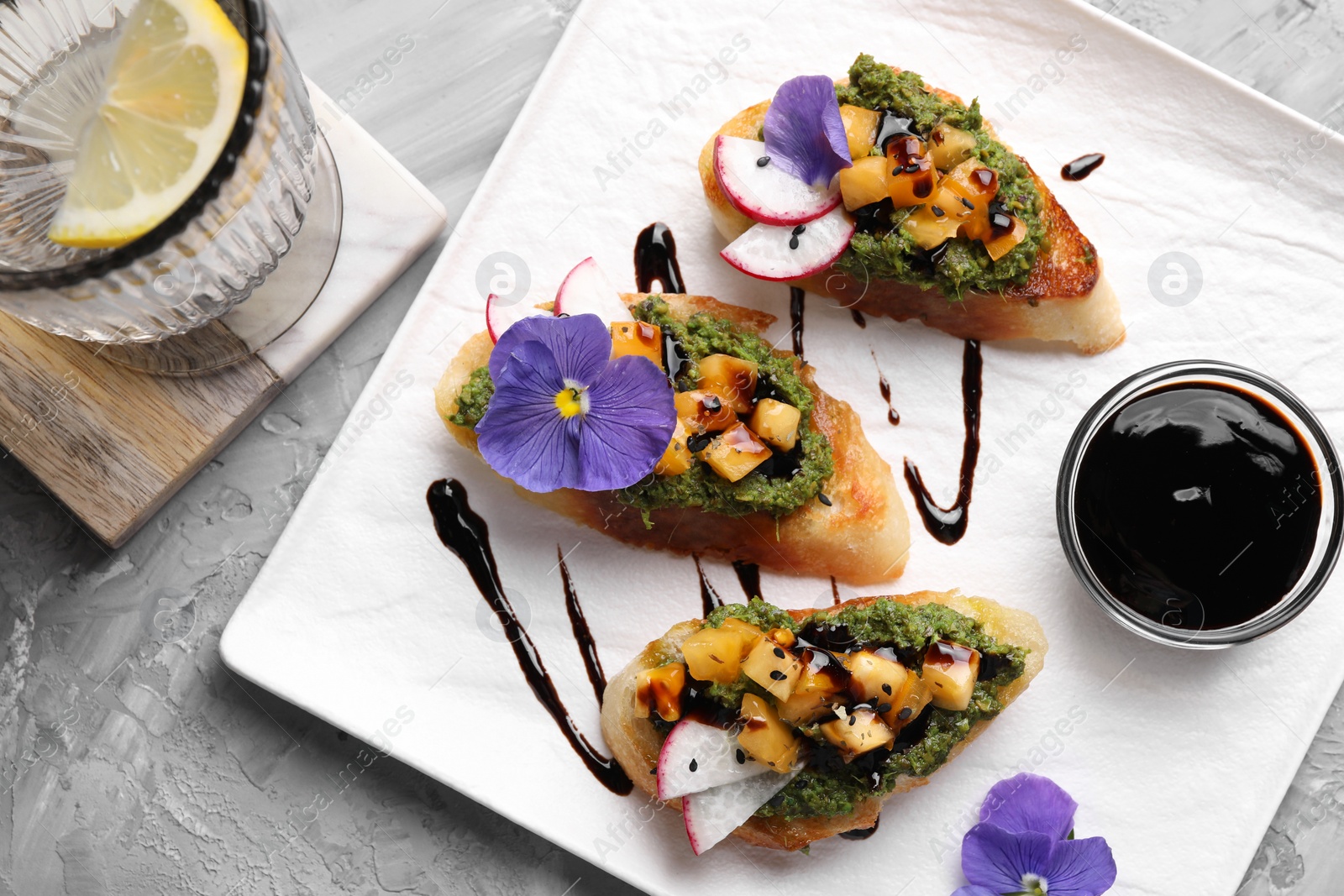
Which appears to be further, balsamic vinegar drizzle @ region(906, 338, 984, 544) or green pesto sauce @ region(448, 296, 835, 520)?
balsamic vinegar drizzle @ region(906, 338, 984, 544)

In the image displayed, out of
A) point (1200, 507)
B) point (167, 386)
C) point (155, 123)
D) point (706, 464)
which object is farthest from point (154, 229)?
point (1200, 507)

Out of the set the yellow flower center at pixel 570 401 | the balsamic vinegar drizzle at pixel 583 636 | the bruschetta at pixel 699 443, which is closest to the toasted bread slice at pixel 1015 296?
the bruschetta at pixel 699 443

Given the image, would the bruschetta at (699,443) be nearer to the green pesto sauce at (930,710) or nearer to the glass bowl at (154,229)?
the green pesto sauce at (930,710)

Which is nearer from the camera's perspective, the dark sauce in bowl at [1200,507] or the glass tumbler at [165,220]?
the glass tumbler at [165,220]

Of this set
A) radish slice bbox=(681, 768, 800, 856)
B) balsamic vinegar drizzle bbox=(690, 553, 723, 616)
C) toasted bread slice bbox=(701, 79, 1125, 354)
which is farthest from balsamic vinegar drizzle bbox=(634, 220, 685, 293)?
radish slice bbox=(681, 768, 800, 856)

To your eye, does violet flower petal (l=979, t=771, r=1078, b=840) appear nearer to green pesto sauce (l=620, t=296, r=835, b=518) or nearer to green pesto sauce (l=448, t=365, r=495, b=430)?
green pesto sauce (l=620, t=296, r=835, b=518)

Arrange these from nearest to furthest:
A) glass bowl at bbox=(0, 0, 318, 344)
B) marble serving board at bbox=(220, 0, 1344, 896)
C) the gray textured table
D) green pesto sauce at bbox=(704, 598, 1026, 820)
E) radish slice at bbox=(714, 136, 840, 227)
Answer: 1. glass bowl at bbox=(0, 0, 318, 344)
2. green pesto sauce at bbox=(704, 598, 1026, 820)
3. radish slice at bbox=(714, 136, 840, 227)
4. marble serving board at bbox=(220, 0, 1344, 896)
5. the gray textured table

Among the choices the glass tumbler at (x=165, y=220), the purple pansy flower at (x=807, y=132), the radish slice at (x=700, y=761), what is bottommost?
the radish slice at (x=700, y=761)
